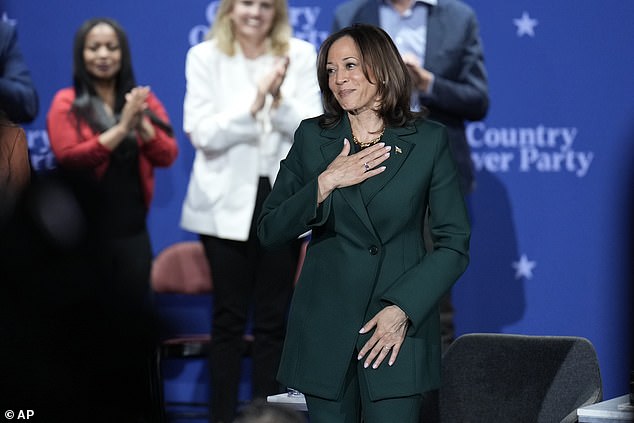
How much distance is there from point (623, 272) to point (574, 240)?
287 millimetres

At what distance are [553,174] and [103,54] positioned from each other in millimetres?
2349

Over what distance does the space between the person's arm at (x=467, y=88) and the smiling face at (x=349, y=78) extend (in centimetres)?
261

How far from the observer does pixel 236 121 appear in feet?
18.1

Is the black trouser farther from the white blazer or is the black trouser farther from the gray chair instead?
the gray chair

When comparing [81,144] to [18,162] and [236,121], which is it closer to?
[236,121]

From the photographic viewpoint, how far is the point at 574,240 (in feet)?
19.5

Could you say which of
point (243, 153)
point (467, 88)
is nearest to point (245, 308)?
point (243, 153)

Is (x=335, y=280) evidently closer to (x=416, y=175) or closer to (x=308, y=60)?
(x=416, y=175)

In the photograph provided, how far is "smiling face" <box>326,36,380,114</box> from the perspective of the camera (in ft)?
9.80

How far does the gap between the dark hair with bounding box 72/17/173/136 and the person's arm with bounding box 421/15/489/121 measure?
139 centimetres

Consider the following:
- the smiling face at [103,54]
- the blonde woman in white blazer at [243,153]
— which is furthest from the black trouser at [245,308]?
the smiling face at [103,54]

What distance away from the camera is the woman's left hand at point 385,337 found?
9.46ft

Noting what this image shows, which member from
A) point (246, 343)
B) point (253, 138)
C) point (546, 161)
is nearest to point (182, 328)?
point (246, 343)

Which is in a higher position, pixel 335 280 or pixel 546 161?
pixel 546 161
